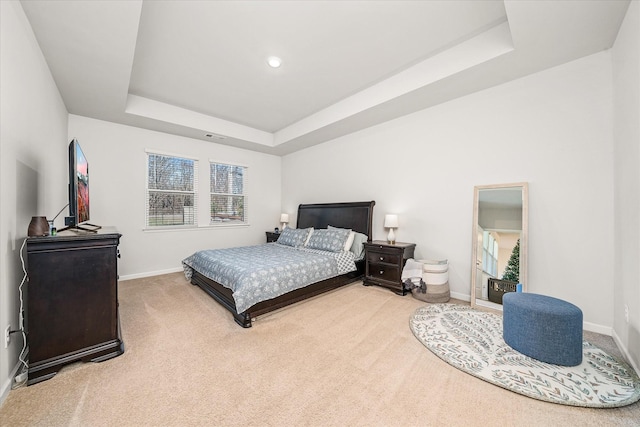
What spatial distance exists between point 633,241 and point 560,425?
1.52 m

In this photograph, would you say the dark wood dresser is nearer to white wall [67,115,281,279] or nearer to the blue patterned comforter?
the blue patterned comforter

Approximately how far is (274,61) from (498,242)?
11.1 ft

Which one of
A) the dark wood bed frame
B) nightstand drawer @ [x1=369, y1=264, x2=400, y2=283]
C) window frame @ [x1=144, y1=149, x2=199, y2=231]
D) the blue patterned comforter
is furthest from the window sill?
nightstand drawer @ [x1=369, y1=264, x2=400, y2=283]

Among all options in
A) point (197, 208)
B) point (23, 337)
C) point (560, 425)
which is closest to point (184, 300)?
point (23, 337)

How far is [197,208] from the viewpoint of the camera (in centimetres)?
500

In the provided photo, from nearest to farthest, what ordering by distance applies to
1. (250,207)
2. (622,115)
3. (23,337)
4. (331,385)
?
(331,385) < (23,337) < (622,115) < (250,207)

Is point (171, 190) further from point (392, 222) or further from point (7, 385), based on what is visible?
point (392, 222)

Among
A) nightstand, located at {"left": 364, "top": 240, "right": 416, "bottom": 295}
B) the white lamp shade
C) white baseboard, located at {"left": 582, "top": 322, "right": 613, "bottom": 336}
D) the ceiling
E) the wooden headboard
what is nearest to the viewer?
the ceiling

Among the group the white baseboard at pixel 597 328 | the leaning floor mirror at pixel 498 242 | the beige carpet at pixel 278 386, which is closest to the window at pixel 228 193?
the beige carpet at pixel 278 386

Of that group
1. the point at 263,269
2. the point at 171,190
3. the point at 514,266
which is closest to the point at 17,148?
the point at 263,269

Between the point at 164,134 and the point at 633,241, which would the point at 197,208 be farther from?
the point at 633,241

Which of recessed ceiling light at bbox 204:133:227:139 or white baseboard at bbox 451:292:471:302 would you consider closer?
white baseboard at bbox 451:292:471:302

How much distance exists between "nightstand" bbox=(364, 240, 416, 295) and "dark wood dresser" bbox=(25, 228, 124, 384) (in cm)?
307

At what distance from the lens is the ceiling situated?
80.6 inches
